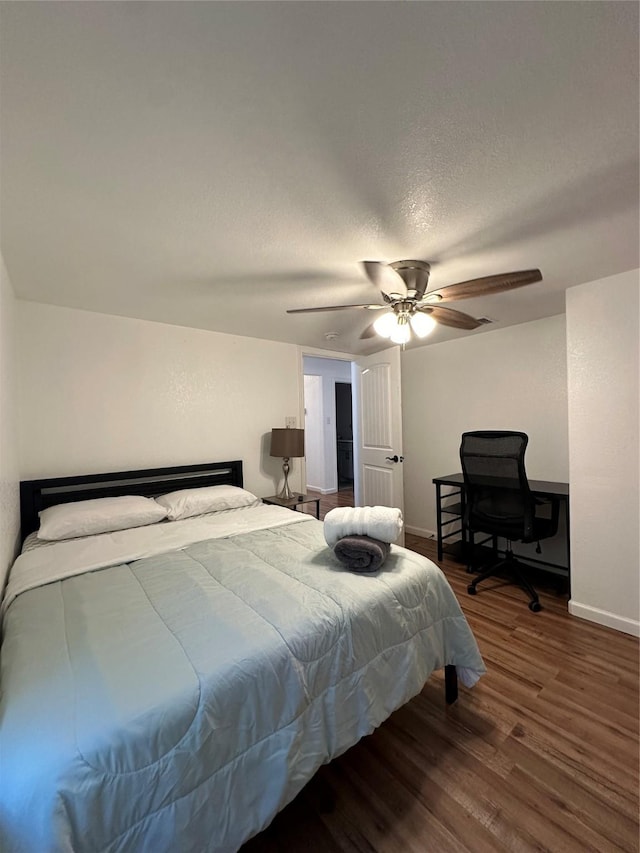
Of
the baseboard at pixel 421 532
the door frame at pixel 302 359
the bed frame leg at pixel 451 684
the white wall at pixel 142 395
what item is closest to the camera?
the bed frame leg at pixel 451 684

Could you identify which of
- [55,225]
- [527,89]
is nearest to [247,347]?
[55,225]

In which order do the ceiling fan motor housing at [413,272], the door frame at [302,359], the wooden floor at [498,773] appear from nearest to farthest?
the wooden floor at [498,773], the ceiling fan motor housing at [413,272], the door frame at [302,359]

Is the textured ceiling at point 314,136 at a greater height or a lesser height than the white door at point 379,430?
greater

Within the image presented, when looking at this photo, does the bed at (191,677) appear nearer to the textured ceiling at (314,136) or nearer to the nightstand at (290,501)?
the nightstand at (290,501)

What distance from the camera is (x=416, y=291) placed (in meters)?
1.93

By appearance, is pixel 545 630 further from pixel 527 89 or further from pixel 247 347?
pixel 247 347

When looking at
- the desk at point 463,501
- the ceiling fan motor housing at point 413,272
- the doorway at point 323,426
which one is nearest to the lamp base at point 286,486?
the desk at point 463,501

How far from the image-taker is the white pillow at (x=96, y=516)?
204 centimetres

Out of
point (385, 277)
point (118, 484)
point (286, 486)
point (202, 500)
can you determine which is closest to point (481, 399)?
point (286, 486)

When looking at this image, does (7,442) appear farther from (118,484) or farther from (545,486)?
(545,486)

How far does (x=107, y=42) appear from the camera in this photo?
792 millimetres

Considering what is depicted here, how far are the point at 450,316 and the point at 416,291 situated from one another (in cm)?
37

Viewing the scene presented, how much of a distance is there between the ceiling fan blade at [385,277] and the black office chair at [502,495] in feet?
4.55

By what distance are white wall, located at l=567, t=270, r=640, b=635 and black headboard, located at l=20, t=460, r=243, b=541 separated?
2.66 metres
